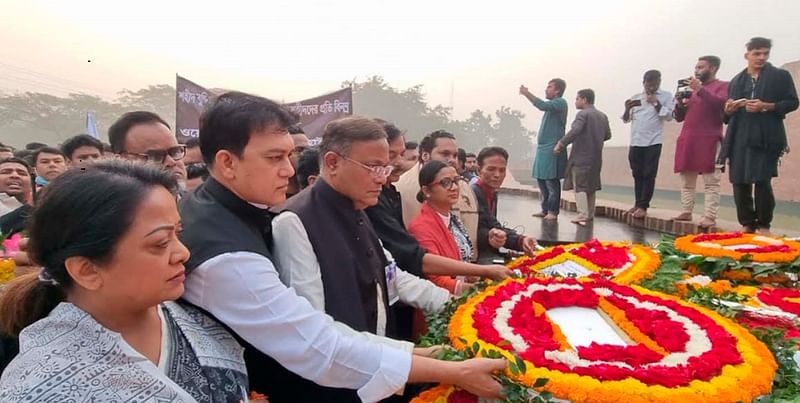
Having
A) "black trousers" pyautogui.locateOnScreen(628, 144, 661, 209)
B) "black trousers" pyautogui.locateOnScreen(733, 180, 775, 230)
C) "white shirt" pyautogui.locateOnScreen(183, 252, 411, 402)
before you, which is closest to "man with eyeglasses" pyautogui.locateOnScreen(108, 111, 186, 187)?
"white shirt" pyautogui.locateOnScreen(183, 252, 411, 402)

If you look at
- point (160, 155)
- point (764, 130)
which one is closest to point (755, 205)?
point (764, 130)

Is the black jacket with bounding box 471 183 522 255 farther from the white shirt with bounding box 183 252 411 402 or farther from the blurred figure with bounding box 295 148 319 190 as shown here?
the white shirt with bounding box 183 252 411 402

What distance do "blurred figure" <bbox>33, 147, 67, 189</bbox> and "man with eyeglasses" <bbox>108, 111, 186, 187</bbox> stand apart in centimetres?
257

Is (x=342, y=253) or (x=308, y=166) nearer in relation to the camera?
(x=342, y=253)

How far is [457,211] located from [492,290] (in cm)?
140

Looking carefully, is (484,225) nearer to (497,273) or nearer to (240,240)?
(497,273)

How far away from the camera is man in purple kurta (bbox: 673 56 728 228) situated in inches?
225

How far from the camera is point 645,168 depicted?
21.9ft

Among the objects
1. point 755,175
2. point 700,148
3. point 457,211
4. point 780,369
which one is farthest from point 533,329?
point 700,148

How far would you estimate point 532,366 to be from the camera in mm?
1615

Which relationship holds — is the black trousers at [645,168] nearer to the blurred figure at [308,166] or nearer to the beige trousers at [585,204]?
the beige trousers at [585,204]

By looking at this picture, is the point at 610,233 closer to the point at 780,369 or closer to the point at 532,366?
the point at 780,369

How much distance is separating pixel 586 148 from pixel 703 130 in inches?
58.4

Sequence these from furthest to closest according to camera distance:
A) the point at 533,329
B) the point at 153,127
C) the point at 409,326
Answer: the point at 409,326 → the point at 153,127 → the point at 533,329
